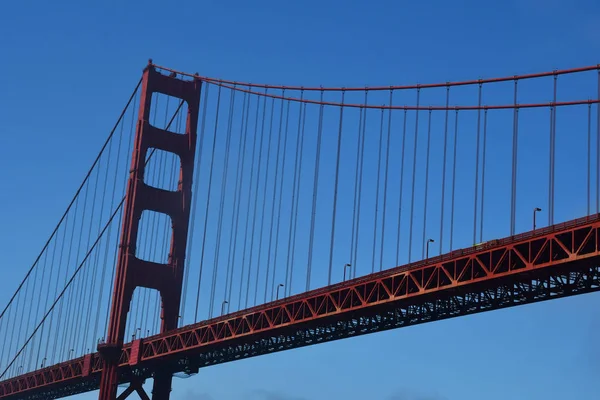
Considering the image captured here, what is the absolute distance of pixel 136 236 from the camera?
274ft

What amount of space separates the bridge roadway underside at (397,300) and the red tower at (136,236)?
1.35 m

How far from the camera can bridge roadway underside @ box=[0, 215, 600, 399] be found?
166 feet

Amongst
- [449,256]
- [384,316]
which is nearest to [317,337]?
[384,316]

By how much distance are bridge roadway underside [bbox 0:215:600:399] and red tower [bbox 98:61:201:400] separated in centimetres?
135

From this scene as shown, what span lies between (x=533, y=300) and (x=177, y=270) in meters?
35.6

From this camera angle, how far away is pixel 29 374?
101m

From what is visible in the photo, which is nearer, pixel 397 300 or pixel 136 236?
pixel 397 300

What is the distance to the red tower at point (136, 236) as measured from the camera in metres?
82.8

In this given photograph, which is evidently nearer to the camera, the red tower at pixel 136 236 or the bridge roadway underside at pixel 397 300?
the bridge roadway underside at pixel 397 300

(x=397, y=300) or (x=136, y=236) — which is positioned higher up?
(x=136, y=236)

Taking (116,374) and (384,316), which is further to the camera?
(116,374)

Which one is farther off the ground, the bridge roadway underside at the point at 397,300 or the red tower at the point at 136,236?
the red tower at the point at 136,236

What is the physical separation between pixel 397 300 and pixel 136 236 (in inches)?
1163

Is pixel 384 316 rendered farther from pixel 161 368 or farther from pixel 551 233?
pixel 161 368
